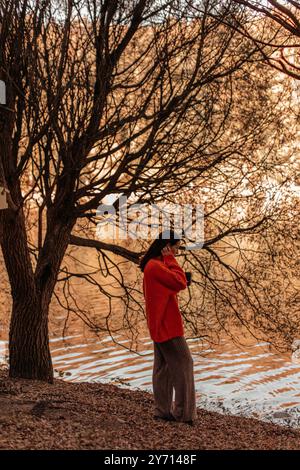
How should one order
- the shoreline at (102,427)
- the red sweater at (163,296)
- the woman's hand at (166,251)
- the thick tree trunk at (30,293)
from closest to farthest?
the shoreline at (102,427), the red sweater at (163,296), the woman's hand at (166,251), the thick tree trunk at (30,293)

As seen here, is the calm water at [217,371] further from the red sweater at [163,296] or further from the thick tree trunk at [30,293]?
the red sweater at [163,296]

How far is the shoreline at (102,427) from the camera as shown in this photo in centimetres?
714

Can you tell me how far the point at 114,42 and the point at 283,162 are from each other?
351cm

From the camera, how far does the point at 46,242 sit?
11.4 m

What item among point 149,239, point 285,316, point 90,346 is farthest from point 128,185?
point 90,346

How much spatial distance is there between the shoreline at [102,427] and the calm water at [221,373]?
13.3 ft

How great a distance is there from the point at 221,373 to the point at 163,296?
→ 384 inches

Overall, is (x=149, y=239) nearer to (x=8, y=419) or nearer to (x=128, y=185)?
(x=128, y=185)

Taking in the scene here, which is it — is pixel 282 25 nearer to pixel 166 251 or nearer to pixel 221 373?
pixel 166 251

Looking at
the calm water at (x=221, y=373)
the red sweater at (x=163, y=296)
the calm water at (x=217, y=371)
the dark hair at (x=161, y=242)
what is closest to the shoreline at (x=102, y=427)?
the red sweater at (x=163, y=296)

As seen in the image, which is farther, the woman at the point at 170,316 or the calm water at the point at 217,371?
the calm water at the point at 217,371

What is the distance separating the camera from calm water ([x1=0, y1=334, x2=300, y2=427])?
15117mm
